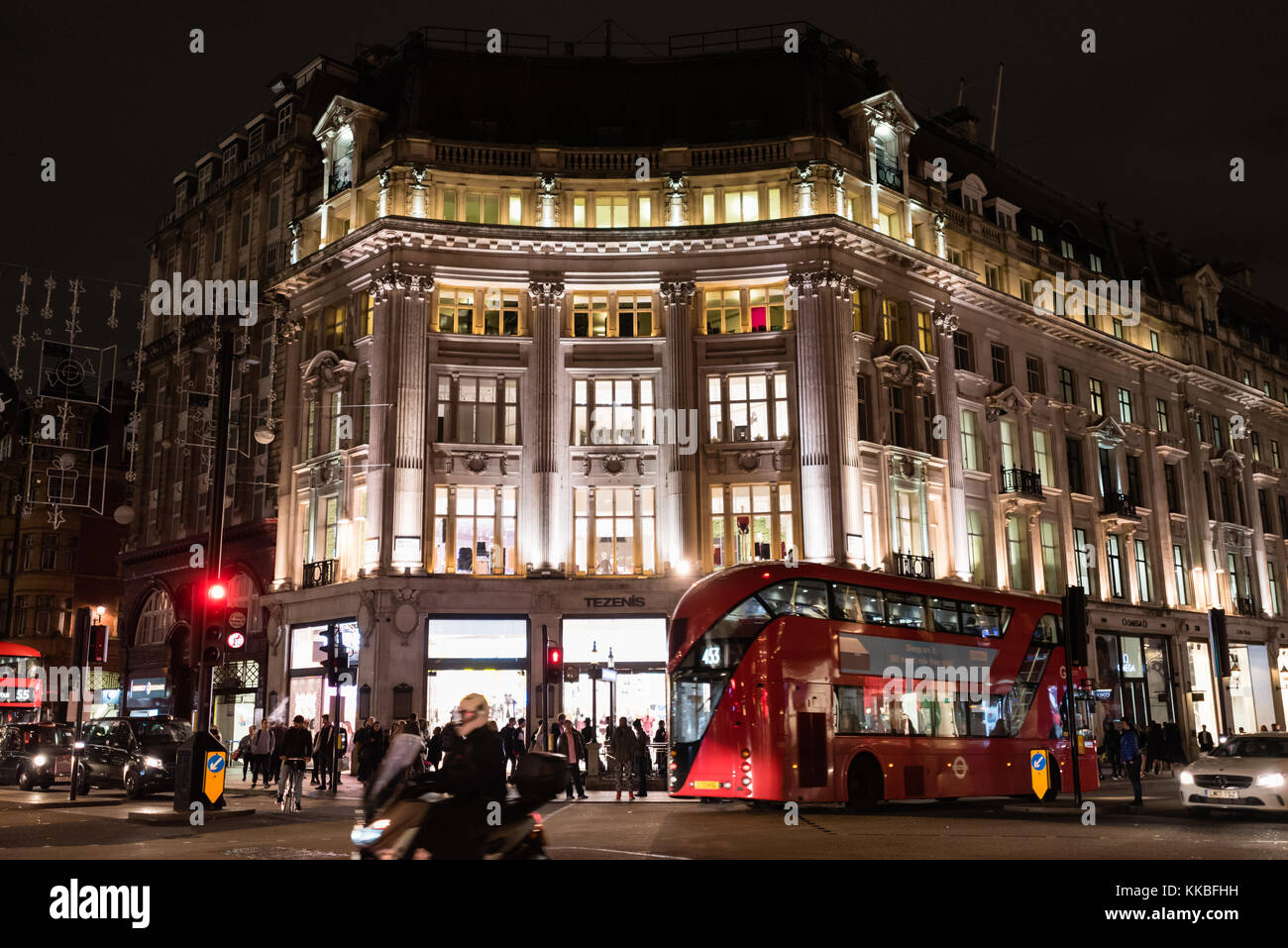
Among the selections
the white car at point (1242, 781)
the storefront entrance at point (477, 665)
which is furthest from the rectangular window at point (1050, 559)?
the white car at point (1242, 781)

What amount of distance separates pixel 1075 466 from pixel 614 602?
21311 mm

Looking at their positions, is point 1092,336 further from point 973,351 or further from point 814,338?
point 814,338

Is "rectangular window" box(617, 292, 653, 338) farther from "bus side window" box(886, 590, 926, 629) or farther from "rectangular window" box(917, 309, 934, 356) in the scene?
"bus side window" box(886, 590, 926, 629)

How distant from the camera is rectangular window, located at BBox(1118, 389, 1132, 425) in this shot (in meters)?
45.9

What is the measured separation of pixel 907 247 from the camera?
36125mm

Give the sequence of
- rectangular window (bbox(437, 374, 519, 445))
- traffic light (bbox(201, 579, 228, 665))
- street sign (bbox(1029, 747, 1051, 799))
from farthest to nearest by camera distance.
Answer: rectangular window (bbox(437, 374, 519, 445)) → street sign (bbox(1029, 747, 1051, 799)) → traffic light (bbox(201, 579, 228, 665))

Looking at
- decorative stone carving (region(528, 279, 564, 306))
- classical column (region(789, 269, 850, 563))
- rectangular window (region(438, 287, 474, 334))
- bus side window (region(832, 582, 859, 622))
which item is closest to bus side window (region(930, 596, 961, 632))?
bus side window (region(832, 582, 859, 622))

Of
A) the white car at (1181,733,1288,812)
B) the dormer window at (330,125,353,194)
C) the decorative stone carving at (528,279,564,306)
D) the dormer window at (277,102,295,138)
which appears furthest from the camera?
the dormer window at (277,102,295,138)

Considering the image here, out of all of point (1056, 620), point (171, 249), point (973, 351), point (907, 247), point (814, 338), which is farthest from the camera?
point (171, 249)

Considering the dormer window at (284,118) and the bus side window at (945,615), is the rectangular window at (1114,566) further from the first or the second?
the dormer window at (284,118)

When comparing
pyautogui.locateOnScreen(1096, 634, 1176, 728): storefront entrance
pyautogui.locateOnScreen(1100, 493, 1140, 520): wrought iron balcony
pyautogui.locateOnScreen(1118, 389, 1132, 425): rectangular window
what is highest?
pyautogui.locateOnScreen(1118, 389, 1132, 425): rectangular window

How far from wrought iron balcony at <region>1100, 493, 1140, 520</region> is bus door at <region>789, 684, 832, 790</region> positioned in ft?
94.9

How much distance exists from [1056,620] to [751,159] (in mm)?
18202
